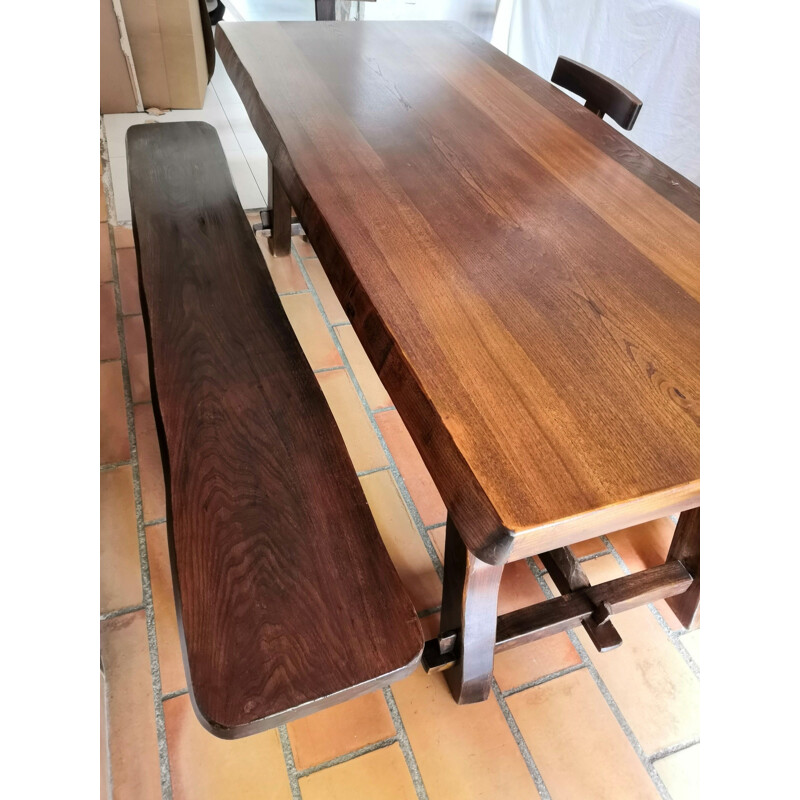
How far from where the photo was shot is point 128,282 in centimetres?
255

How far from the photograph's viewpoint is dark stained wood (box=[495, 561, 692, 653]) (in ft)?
4.79

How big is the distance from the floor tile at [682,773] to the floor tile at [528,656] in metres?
0.27

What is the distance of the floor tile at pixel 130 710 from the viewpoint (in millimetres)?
1329

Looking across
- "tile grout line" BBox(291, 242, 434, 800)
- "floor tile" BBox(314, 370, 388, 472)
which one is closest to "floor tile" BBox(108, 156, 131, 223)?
"tile grout line" BBox(291, 242, 434, 800)

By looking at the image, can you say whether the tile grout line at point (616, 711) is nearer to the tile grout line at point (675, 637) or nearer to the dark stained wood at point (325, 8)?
the tile grout line at point (675, 637)

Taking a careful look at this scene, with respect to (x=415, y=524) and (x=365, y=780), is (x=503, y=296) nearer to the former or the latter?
(x=415, y=524)

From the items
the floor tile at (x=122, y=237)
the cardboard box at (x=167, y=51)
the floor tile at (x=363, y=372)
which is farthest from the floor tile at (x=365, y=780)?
the cardboard box at (x=167, y=51)

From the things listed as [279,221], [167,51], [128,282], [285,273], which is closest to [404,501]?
[285,273]

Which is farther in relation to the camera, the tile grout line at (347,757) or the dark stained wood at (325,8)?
the dark stained wood at (325,8)

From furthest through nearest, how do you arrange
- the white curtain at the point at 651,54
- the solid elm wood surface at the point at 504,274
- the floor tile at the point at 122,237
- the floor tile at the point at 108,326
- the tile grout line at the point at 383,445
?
the white curtain at the point at 651,54
the floor tile at the point at 122,237
the floor tile at the point at 108,326
the tile grout line at the point at 383,445
the solid elm wood surface at the point at 504,274

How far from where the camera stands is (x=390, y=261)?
124cm
